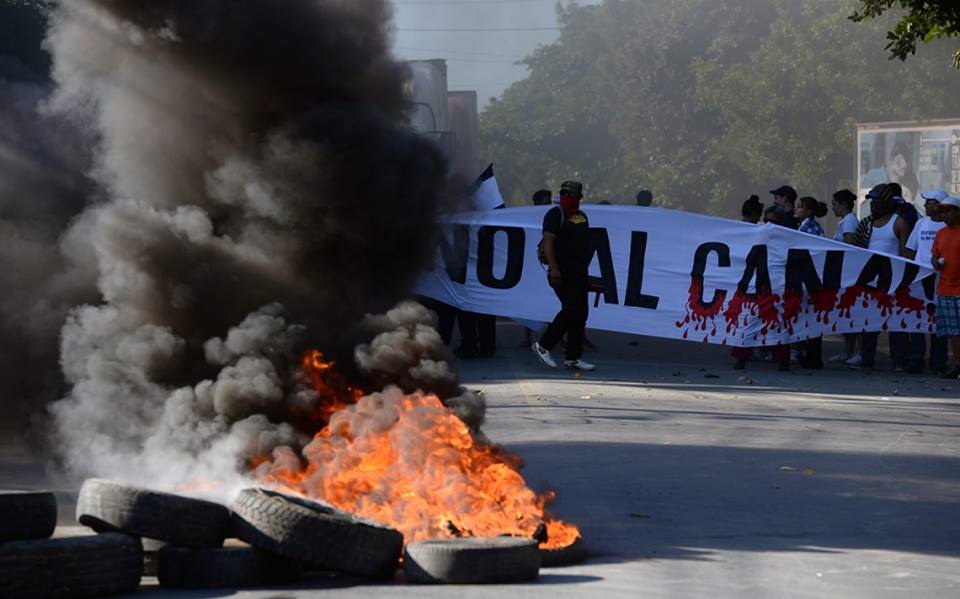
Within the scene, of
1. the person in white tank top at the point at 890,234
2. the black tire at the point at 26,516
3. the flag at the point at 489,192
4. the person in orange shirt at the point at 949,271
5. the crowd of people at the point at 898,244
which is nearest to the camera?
the black tire at the point at 26,516

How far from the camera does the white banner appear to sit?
1731 cm

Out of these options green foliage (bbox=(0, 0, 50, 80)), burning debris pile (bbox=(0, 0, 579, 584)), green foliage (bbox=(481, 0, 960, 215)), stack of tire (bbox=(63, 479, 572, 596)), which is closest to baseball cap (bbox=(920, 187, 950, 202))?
burning debris pile (bbox=(0, 0, 579, 584))

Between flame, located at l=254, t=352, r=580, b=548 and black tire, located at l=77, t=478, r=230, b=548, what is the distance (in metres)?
0.76

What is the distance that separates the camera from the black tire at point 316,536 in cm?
660

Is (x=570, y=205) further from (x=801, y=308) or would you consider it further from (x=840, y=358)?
(x=840, y=358)

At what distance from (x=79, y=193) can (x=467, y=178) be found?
2.88 m

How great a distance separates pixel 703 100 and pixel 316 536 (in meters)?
61.0

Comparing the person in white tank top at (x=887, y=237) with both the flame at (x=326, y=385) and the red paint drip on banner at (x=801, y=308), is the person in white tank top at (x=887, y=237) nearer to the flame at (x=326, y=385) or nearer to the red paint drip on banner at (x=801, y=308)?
the red paint drip on banner at (x=801, y=308)

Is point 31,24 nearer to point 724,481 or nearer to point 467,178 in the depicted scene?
point 467,178

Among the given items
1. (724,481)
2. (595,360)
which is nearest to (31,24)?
(595,360)

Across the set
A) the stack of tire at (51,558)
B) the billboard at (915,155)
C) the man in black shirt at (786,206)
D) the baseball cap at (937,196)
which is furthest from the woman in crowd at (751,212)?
the billboard at (915,155)

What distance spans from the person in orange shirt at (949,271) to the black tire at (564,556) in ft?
32.9

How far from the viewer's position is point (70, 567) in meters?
6.33

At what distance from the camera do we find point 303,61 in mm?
8945
